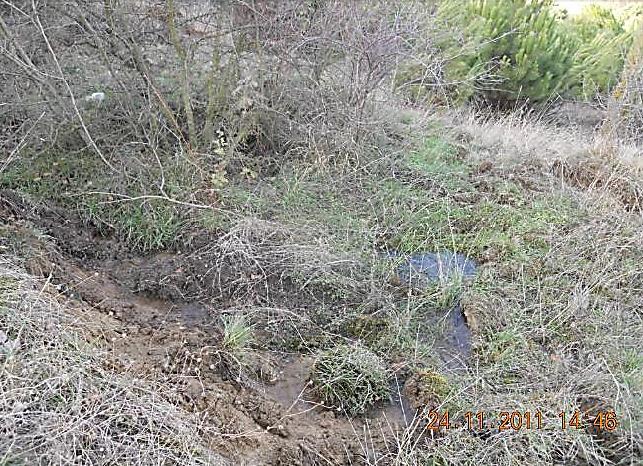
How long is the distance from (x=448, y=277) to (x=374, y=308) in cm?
54

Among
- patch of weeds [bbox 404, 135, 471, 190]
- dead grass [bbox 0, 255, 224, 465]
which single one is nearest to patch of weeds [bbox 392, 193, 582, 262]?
patch of weeds [bbox 404, 135, 471, 190]

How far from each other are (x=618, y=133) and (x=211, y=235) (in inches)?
157

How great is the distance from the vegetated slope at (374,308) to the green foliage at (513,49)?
1984 mm

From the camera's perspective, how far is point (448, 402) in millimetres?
2859

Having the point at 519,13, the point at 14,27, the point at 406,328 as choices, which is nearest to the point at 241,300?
the point at 406,328

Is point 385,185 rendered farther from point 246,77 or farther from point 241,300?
point 241,300

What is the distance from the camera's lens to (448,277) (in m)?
3.68

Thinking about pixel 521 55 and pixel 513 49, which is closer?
pixel 521 55

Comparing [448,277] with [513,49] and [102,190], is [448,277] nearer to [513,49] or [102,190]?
[102,190]

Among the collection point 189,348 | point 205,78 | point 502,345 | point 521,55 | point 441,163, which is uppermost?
point 521,55

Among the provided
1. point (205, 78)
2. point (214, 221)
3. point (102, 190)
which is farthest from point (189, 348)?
point (205, 78)

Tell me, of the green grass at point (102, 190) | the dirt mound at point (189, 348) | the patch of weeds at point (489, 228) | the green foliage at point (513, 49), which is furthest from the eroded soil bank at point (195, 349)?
the green foliage at point (513, 49)

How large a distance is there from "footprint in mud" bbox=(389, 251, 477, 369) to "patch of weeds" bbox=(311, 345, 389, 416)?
422mm
